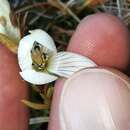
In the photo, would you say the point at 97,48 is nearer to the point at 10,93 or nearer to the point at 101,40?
the point at 101,40

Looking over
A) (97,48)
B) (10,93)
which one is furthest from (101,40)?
(10,93)

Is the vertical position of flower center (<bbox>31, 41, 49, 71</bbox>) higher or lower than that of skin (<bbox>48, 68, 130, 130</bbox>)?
higher

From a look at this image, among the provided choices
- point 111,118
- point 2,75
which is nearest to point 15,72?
point 2,75

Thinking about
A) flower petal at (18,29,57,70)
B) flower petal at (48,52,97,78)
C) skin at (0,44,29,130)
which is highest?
flower petal at (18,29,57,70)

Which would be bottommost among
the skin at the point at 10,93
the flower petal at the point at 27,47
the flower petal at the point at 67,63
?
the skin at the point at 10,93

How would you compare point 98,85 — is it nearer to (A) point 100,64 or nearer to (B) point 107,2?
(A) point 100,64
